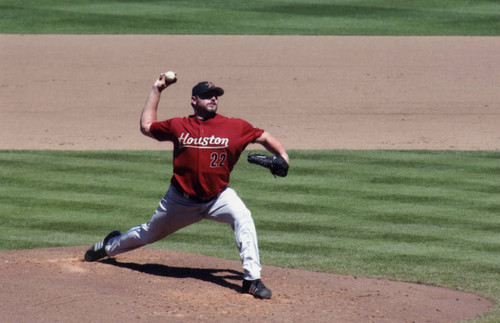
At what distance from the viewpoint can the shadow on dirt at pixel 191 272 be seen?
8.34 metres

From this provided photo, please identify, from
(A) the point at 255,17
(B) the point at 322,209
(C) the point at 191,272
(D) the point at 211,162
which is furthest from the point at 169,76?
(A) the point at 255,17

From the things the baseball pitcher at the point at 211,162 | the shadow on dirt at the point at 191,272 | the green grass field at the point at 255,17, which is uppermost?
the green grass field at the point at 255,17

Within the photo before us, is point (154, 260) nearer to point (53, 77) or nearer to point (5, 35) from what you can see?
point (53, 77)

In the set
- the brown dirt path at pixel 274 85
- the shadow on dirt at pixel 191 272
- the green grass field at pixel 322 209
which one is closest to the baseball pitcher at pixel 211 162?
the shadow on dirt at pixel 191 272

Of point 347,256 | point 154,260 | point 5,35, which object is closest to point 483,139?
point 347,256

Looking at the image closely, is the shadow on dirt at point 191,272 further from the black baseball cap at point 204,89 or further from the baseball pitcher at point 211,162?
the black baseball cap at point 204,89

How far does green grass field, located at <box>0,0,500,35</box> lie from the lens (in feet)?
79.2

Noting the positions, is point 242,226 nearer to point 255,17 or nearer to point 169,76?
point 169,76

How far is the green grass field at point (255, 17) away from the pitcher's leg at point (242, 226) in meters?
16.2

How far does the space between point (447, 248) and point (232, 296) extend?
3.02 meters

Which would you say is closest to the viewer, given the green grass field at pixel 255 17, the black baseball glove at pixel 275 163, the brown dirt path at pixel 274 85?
the black baseball glove at pixel 275 163

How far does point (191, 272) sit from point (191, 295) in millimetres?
815

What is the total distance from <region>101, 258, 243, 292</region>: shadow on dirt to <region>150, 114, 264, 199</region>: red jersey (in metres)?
0.83

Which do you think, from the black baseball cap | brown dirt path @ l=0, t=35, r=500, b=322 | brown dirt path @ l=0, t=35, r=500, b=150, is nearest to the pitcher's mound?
the black baseball cap
